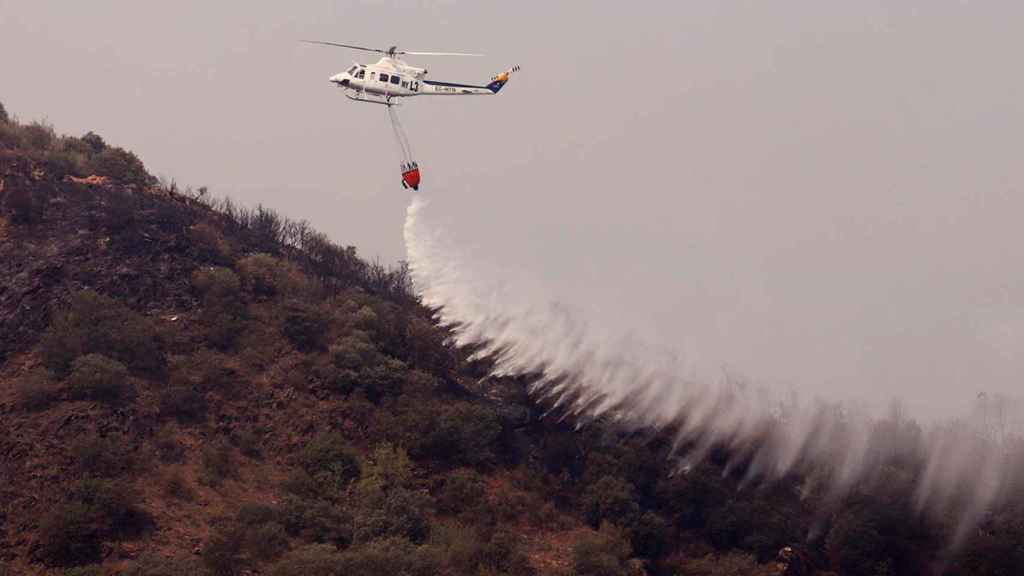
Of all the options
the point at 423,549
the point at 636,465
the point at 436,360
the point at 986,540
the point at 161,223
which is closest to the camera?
the point at 423,549

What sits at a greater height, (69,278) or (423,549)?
(69,278)

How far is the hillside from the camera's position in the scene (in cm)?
5822

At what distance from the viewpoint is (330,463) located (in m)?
67.4

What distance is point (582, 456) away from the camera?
7475cm

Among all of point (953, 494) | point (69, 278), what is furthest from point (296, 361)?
point (953, 494)

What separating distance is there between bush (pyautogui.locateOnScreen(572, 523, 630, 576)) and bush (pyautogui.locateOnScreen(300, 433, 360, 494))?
13561 millimetres

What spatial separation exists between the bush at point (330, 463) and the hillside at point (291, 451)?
0.16 meters

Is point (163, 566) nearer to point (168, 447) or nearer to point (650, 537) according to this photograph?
point (168, 447)

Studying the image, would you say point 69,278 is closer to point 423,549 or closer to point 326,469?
point 326,469

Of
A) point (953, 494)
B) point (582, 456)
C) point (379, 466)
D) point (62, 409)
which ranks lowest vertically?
point (62, 409)

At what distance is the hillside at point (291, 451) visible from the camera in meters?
58.2

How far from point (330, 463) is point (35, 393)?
54.9 ft

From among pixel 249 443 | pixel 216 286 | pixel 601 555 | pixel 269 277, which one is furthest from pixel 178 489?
pixel 269 277

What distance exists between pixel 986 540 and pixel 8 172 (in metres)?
68.3
